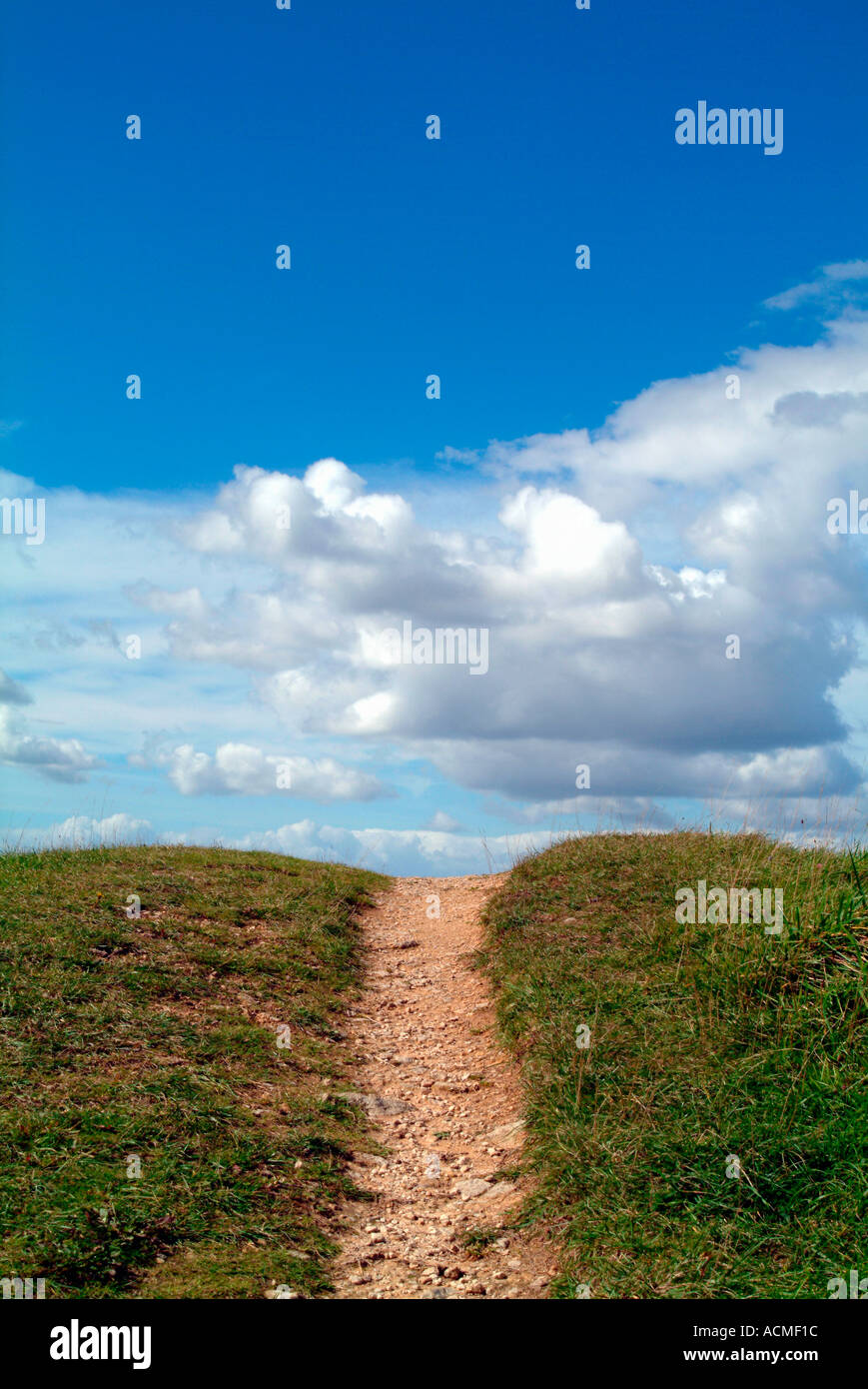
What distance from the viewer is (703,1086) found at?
753cm

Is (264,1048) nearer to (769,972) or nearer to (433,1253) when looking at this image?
(433,1253)

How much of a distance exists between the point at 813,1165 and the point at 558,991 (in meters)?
3.87

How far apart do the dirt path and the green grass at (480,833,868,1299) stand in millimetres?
417

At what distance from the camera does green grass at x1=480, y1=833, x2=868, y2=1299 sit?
6055 millimetres
